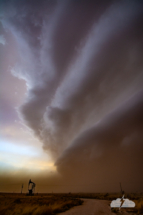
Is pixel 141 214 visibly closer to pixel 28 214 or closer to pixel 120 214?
pixel 120 214

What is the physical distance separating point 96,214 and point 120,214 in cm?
361

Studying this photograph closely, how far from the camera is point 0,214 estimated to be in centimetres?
1628

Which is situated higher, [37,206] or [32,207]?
[32,207]

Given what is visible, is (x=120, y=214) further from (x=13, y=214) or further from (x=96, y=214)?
(x=13, y=214)

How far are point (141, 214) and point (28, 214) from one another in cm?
1530

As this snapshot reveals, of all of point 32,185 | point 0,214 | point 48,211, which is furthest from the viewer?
point 32,185

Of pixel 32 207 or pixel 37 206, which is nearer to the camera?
pixel 32 207

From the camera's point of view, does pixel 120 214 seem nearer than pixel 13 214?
No

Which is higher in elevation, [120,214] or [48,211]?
[48,211]

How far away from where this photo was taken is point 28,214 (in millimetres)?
16500

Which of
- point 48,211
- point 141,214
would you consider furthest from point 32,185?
point 141,214

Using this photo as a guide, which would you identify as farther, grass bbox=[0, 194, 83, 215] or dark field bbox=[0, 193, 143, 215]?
dark field bbox=[0, 193, 143, 215]

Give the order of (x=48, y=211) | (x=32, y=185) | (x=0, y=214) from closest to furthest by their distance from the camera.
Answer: (x=0, y=214) < (x=48, y=211) < (x=32, y=185)

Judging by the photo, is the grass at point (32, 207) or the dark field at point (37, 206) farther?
the dark field at point (37, 206)
